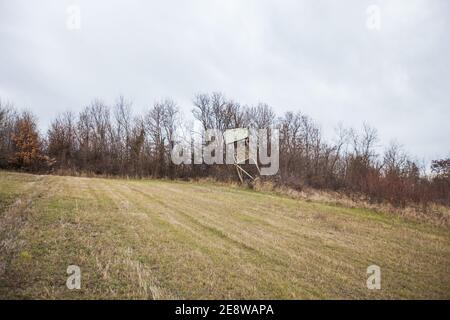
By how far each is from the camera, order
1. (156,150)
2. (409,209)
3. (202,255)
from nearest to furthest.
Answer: (202,255)
(409,209)
(156,150)

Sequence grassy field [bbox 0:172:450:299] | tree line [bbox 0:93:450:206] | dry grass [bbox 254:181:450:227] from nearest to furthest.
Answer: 1. grassy field [bbox 0:172:450:299]
2. dry grass [bbox 254:181:450:227]
3. tree line [bbox 0:93:450:206]

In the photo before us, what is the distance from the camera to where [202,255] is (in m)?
5.93

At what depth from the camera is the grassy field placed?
14.3ft

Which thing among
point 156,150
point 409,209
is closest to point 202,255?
point 409,209

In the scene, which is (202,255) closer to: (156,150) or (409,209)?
(409,209)

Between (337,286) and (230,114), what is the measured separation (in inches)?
1520

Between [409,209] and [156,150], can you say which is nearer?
[409,209]

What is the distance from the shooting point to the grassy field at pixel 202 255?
14.3 ft

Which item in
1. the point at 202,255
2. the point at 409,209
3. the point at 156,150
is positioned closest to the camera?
the point at 202,255

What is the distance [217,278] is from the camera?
4.80 m

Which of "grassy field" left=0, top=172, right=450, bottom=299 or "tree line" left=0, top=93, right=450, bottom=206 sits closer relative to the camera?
"grassy field" left=0, top=172, right=450, bottom=299

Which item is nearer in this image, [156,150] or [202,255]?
[202,255]
